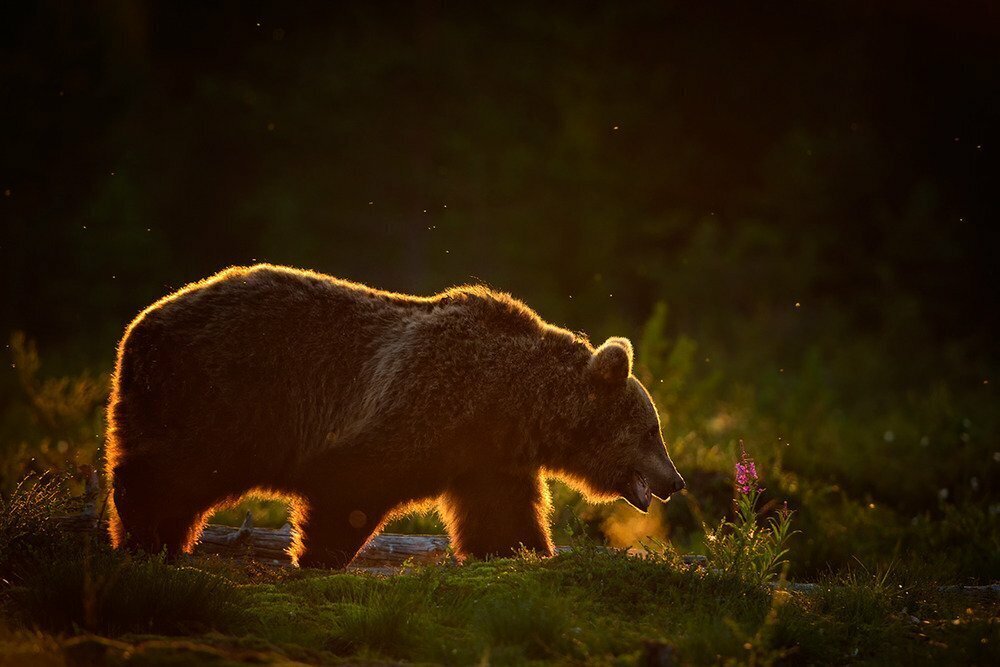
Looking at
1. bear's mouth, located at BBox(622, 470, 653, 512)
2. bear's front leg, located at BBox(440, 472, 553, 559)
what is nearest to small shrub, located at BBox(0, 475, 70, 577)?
bear's front leg, located at BBox(440, 472, 553, 559)

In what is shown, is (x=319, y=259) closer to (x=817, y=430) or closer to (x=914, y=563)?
(x=817, y=430)

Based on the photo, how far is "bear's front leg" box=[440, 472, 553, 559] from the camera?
609 cm

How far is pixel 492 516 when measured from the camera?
6133mm

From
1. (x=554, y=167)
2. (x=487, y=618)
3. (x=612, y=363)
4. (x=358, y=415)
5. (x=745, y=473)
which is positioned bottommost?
(x=487, y=618)

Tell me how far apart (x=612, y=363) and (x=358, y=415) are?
62.1 inches

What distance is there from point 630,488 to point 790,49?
23958 millimetres

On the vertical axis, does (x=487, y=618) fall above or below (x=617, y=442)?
below

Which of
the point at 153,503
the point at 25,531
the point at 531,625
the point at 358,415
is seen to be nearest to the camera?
the point at 531,625

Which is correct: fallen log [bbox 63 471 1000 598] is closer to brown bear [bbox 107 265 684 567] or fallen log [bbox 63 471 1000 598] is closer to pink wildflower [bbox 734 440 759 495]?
brown bear [bbox 107 265 684 567]

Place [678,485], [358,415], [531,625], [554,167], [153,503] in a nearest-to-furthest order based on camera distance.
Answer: [531,625] → [153,503] → [358,415] → [678,485] → [554,167]

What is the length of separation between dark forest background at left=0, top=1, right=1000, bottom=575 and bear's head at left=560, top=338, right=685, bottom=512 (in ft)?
31.9

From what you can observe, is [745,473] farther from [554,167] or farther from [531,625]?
[554,167]

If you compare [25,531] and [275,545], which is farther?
[275,545]

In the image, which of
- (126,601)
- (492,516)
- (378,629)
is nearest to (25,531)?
(126,601)
